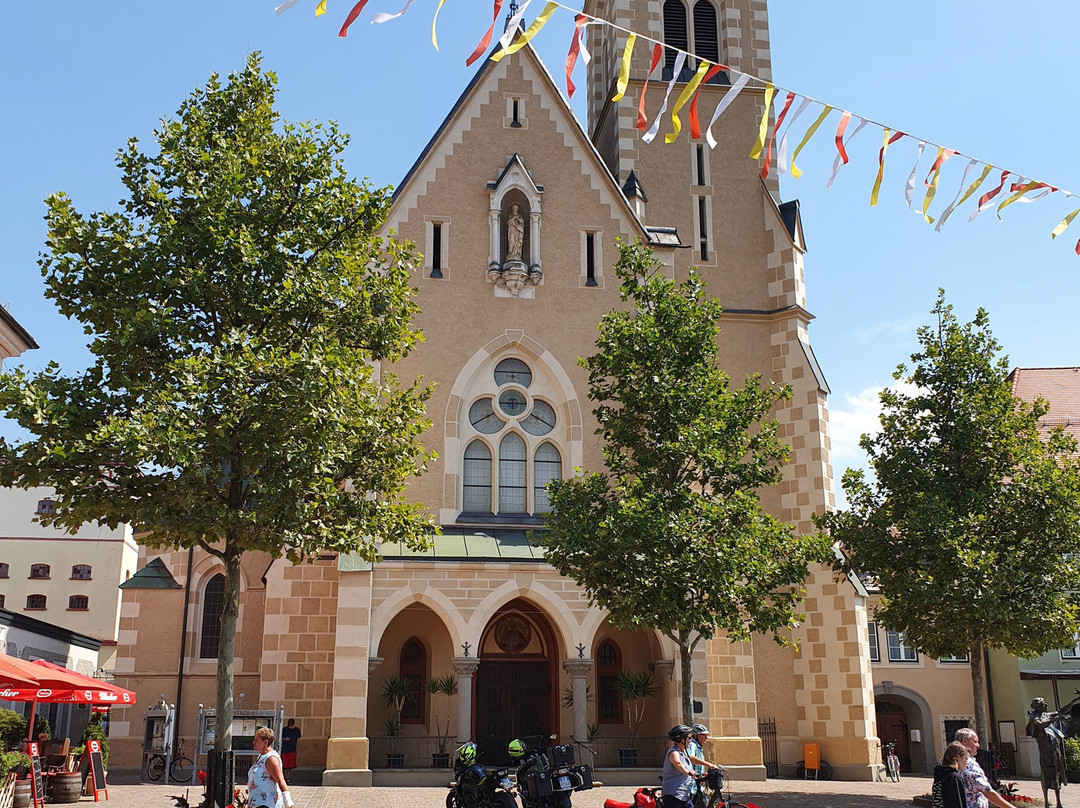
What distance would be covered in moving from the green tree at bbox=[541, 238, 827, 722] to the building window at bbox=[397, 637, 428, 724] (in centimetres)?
758

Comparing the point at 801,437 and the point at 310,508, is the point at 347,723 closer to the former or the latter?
the point at 310,508

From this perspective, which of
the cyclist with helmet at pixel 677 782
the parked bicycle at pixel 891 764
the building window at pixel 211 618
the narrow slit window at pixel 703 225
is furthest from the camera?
the narrow slit window at pixel 703 225

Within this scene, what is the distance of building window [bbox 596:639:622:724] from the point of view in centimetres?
2650

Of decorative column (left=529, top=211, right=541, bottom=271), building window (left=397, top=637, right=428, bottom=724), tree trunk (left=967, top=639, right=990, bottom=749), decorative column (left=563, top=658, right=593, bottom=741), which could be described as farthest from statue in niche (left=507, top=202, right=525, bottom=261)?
tree trunk (left=967, top=639, right=990, bottom=749)

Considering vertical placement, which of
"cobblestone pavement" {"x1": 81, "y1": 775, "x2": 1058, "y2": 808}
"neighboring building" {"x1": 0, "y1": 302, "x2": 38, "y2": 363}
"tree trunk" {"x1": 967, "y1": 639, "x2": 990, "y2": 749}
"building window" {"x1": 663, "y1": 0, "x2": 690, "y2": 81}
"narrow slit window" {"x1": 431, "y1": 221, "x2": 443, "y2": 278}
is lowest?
"cobblestone pavement" {"x1": 81, "y1": 775, "x2": 1058, "y2": 808}

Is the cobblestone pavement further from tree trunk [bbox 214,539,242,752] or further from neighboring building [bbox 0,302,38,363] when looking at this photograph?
neighboring building [bbox 0,302,38,363]

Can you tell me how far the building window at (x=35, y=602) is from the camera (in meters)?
55.1

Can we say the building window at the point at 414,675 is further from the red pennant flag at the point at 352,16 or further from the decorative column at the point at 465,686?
the red pennant flag at the point at 352,16

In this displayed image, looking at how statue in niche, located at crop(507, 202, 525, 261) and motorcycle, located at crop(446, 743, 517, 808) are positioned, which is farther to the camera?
statue in niche, located at crop(507, 202, 525, 261)

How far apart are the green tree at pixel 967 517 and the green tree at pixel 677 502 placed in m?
2.29

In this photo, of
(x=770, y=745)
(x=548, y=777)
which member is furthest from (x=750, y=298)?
(x=548, y=777)

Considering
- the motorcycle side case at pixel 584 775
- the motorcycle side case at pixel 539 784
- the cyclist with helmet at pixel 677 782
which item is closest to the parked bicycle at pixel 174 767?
the motorcycle side case at pixel 539 784

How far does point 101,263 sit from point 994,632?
16525 mm

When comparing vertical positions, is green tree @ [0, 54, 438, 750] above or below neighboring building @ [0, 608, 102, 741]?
above
